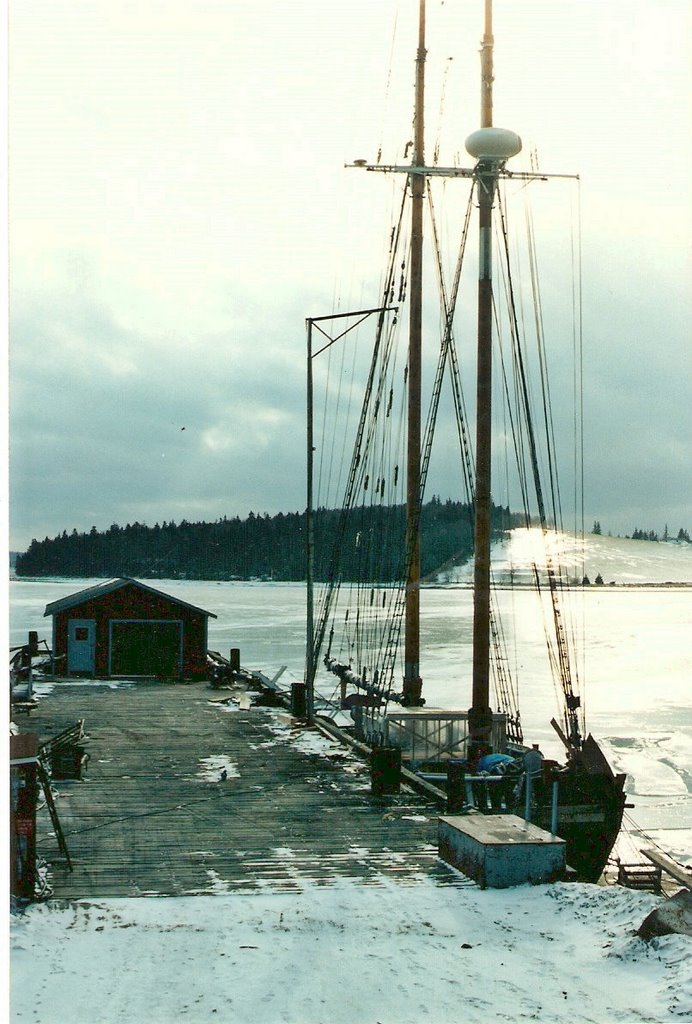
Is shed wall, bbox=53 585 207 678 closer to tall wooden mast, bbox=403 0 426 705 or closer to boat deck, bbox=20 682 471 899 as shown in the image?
tall wooden mast, bbox=403 0 426 705

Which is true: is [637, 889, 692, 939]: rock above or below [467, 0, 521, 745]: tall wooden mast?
below

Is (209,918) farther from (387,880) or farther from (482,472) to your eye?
(482,472)

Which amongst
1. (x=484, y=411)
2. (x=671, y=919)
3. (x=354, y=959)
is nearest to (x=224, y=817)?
(x=354, y=959)

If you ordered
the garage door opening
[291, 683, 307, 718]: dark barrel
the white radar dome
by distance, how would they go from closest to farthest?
the white radar dome, [291, 683, 307, 718]: dark barrel, the garage door opening

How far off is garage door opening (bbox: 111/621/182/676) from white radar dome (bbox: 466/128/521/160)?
2255 centimetres

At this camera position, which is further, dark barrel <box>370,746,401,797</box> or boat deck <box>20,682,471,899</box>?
dark barrel <box>370,746,401,797</box>

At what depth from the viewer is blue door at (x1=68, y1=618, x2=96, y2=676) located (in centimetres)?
3794

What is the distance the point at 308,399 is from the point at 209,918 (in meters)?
16.7

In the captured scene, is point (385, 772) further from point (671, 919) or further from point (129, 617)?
point (129, 617)

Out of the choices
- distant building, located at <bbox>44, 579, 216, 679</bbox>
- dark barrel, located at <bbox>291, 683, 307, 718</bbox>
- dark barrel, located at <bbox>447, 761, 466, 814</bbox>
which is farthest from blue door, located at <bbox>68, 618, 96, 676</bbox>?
dark barrel, located at <bbox>447, 761, 466, 814</bbox>

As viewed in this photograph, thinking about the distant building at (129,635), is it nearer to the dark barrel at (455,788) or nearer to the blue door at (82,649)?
the blue door at (82,649)

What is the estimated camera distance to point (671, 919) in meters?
9.68

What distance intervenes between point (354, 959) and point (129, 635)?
95.5ft

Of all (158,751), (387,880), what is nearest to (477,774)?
(387,880)
